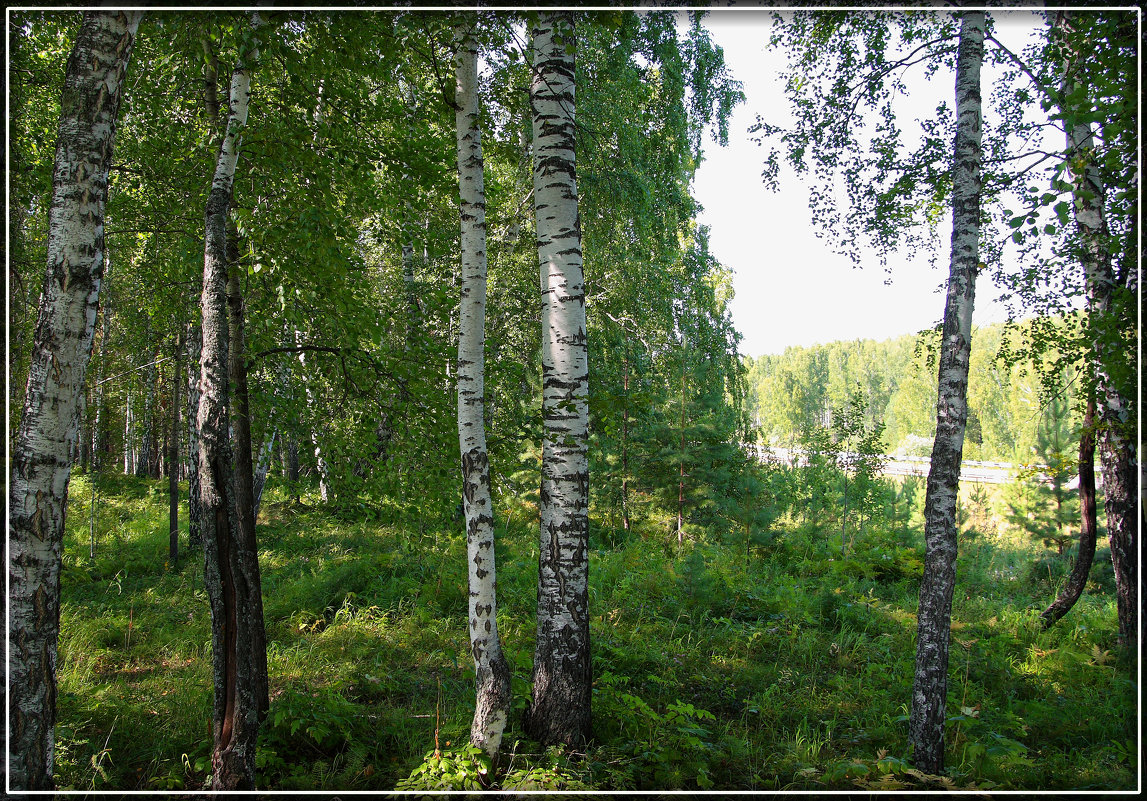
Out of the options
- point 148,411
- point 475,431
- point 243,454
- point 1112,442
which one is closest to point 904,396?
point 1112,442

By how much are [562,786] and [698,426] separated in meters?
6.84

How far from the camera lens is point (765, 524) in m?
10.1

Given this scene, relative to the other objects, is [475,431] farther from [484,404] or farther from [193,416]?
[193,416]

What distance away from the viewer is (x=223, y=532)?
10.9ft

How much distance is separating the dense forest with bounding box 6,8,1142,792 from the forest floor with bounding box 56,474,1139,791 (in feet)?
0.13

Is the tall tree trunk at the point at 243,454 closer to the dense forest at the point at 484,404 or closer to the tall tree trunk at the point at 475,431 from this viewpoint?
the dense forest at the point at 484,404

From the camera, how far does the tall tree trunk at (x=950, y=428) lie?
3840 mm

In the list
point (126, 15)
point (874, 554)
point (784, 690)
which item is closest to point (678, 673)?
point (784, 690)

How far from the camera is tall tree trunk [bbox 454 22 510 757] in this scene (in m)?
3.38

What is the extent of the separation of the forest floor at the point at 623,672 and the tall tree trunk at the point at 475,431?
33 cm

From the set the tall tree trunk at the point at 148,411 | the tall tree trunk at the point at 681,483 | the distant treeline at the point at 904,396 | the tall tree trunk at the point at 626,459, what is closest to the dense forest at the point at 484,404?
the tall tree trunk at the point at 626,459

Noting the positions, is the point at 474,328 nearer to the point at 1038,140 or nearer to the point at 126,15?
the point at 126,15

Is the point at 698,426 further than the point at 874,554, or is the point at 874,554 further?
the point at 874,554

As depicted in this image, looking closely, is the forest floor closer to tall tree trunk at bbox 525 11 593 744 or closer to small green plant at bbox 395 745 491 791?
small green plant at bbox 395 745 491 791
